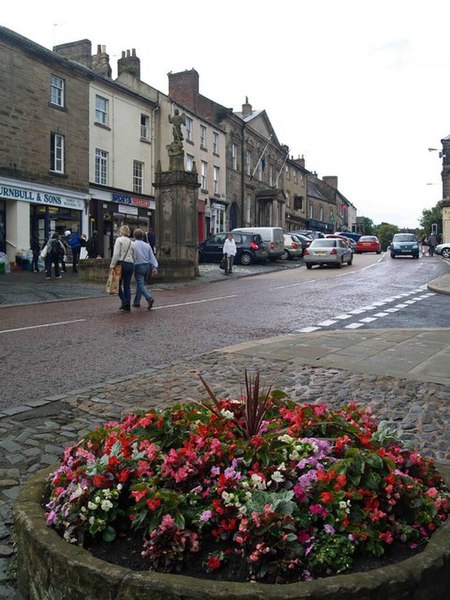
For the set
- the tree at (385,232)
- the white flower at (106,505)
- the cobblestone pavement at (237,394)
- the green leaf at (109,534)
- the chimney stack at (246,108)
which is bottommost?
the cobblestone pavement at (237,394)

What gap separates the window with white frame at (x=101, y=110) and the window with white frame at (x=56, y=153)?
3.39m

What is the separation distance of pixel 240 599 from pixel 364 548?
55 cm

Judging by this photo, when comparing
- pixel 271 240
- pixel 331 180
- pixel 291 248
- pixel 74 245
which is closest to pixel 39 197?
pixel 74 245

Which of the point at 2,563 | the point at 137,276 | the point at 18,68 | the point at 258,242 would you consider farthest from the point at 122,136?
the point at 2,563

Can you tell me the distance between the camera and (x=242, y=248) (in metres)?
30.9

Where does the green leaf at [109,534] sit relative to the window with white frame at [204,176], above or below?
below

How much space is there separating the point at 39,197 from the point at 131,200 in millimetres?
7572

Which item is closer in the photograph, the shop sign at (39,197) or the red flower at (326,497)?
the red flower at (326,497)

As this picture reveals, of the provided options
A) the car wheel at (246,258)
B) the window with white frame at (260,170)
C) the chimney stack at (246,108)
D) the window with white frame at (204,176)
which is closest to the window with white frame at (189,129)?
the window with white frame at (204,176)

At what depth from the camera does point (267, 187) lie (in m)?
56.6

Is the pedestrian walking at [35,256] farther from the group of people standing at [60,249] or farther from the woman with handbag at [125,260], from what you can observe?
the woman with handbag at [125,260]

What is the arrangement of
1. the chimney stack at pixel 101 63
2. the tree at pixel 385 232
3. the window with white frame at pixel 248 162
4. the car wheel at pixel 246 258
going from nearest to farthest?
the car wheel at pixel 246 258 < the chimney stack at pixel 101 63 < the window with white frame at pixel 248 162 < the tree at pixel 385 232

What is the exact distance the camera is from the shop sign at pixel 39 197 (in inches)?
1014

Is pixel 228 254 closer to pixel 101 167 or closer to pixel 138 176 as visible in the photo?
pixel 101 167
